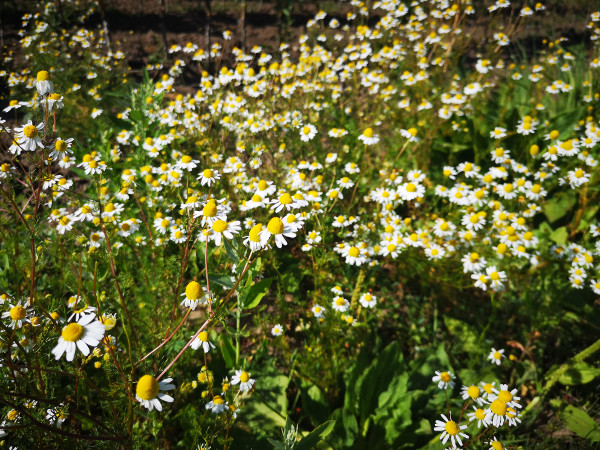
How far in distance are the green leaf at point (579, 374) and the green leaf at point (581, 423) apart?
139 millimetres

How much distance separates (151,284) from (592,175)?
315cm

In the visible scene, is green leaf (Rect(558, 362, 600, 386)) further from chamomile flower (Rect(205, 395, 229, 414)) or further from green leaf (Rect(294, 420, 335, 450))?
chamomile flower (Rect(205, 395, 229, 414))

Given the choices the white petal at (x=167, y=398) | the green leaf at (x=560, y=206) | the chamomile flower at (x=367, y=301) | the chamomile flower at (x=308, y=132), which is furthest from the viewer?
the green leaf at (x=560, y=206)

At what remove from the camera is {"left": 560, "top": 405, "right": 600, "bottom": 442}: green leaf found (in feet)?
6.20

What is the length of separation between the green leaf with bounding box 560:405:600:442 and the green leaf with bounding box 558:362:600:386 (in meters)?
0.14

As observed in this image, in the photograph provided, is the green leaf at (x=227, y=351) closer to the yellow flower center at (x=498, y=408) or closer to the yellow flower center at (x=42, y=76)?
the yellow flower center at (x=498, y=408)

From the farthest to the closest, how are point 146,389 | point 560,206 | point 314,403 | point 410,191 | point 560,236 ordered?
1. point 560,206
2. point 560,236
3. point 410,191
4. point 314,403
5. point 146,389

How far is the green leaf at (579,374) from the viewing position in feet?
6.73

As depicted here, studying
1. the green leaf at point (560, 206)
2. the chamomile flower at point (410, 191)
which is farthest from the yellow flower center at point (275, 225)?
the green leaf at point (560, 206)

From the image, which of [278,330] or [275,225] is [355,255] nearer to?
[278,330]

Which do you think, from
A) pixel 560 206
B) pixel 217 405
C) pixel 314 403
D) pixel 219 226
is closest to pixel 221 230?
pixel 219 226

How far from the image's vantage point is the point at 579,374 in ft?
6.83

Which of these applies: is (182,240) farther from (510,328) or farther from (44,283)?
(510,328)

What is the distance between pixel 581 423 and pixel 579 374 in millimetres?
264
